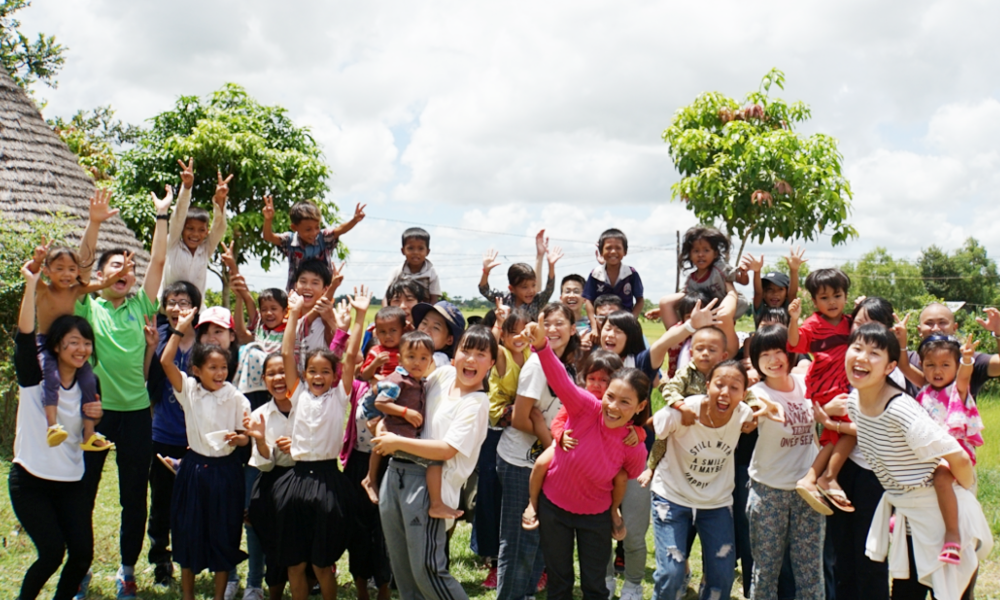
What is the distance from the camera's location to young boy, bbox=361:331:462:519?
391 centimetres

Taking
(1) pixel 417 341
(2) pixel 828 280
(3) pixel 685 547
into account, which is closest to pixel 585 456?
(3) pixel 685 547

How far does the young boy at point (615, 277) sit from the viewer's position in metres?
5.88

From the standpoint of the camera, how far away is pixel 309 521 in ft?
13.4

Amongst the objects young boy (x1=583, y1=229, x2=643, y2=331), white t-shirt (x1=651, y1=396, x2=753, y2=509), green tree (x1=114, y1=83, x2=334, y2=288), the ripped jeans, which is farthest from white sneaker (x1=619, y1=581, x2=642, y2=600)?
green tree (x1=114, y1=83, x2=334, y2=288)

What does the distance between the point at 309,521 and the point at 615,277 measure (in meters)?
3.04

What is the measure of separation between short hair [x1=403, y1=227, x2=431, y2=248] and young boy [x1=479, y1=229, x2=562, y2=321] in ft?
1.84

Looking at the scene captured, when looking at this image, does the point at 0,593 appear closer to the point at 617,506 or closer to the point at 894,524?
the point at 617,506

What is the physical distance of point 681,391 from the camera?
417 cm

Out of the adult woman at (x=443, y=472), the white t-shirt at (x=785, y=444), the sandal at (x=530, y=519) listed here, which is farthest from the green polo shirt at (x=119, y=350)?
the white t-shirt at (x=785, y=444)

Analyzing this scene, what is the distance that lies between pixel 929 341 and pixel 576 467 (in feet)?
7.06

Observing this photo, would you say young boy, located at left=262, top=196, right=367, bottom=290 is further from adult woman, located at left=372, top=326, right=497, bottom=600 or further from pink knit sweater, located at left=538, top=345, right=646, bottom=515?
pink knit sweater, located at left=538, top=345, right=646, bottom=515

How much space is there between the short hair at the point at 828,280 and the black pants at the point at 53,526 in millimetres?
4503

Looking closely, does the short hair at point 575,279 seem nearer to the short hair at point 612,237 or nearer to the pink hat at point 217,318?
the short hair at point 612,237

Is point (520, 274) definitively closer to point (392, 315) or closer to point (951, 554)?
point (392, 315)
